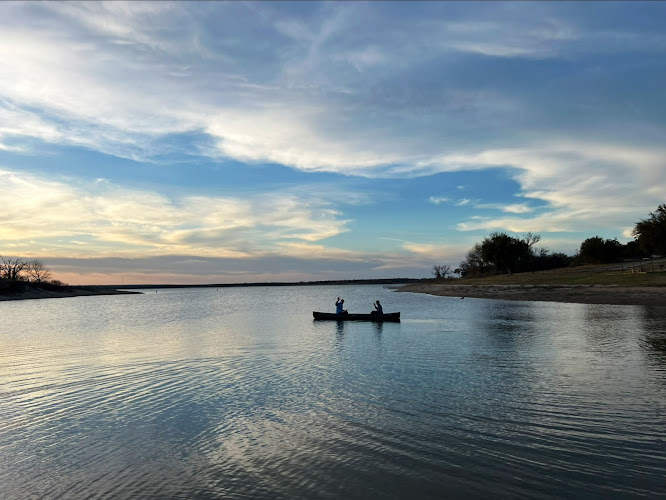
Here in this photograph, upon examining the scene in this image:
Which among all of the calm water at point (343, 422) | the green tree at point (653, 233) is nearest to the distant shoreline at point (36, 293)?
the calm water at point (343, 422)

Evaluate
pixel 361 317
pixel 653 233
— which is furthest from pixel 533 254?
pixel 361 317

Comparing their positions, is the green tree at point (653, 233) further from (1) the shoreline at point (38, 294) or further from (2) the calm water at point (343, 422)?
(1) the shoreline at point (38, 294)

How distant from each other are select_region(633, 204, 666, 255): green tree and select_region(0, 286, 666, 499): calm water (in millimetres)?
68565

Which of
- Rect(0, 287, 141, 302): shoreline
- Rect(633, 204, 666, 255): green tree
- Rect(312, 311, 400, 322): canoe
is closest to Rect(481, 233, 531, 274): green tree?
Rect(633, 204, 666, 255): green tree

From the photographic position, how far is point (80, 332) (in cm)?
4753

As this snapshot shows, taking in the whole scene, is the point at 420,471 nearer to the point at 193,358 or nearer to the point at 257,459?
the point at 257,459

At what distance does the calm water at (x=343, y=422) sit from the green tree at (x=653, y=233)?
225ft

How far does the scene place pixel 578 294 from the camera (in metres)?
73.2

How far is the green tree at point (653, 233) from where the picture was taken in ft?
284

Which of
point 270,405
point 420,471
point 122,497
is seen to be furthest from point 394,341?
point 122,497

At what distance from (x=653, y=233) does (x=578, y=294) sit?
2644 cm

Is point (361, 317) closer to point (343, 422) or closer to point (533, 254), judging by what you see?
point (343, 422)

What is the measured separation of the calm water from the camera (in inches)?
419

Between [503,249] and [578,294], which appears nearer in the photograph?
[578,294]
